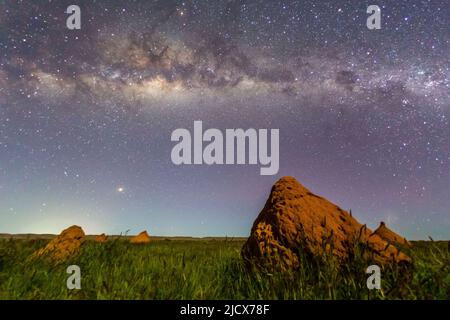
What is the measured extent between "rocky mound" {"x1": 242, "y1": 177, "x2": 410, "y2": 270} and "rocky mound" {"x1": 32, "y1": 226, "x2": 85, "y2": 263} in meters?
2.89

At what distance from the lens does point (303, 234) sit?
5.38 metres

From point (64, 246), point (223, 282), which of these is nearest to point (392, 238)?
point (223, 282)

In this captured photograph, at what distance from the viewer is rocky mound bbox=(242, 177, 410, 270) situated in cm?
527

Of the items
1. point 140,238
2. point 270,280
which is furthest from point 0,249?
point 140,238

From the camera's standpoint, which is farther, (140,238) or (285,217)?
(140,238)

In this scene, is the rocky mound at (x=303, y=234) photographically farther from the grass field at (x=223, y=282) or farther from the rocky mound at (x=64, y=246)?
the rocky mound at (x=64, y=246)

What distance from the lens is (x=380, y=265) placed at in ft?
16.7

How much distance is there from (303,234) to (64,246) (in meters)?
4.46

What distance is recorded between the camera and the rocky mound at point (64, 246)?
21.2 ft

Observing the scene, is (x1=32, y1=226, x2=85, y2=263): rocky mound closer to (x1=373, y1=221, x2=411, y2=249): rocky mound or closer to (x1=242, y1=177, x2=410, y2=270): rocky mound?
(x1=242, y1=177, x2=410, y2=270): rocky mound

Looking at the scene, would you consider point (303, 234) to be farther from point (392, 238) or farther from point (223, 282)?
point (392, 238)

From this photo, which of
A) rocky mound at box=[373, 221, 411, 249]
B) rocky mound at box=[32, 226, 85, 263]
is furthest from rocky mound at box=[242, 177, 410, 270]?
A: rocky mound at box=[32, 226, 85, 263]

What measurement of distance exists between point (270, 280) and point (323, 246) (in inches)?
29.4
